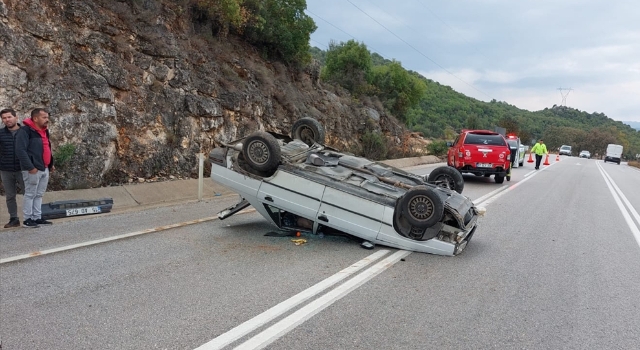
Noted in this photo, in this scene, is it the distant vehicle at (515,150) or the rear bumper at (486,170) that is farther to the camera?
the distant vehicle at (515,150)

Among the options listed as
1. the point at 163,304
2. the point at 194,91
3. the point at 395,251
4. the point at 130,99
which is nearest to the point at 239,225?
the point at 395,251

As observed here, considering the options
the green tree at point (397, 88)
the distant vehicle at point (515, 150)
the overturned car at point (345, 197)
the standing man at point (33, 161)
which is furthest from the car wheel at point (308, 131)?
the green tree at point (397, 88)

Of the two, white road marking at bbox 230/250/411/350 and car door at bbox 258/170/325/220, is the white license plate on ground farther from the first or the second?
white road marking at bbox 230/250/411/350

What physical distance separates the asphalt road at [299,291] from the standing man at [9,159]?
1.65 ft

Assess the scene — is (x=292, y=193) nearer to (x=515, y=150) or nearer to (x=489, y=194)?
(x=489, y=194)

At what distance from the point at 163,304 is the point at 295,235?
9.82 feet

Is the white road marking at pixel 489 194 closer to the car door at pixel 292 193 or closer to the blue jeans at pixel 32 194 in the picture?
the car door at pixel 292 193

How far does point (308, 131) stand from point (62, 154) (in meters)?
5.52

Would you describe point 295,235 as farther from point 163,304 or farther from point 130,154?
point 130,154

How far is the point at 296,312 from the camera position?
426cm

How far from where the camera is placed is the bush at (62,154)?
1036 centimetres

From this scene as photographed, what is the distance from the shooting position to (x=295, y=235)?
7.19m

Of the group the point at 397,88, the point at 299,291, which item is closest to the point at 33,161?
the point at 299,291

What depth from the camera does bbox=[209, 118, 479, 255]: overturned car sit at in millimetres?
6285
